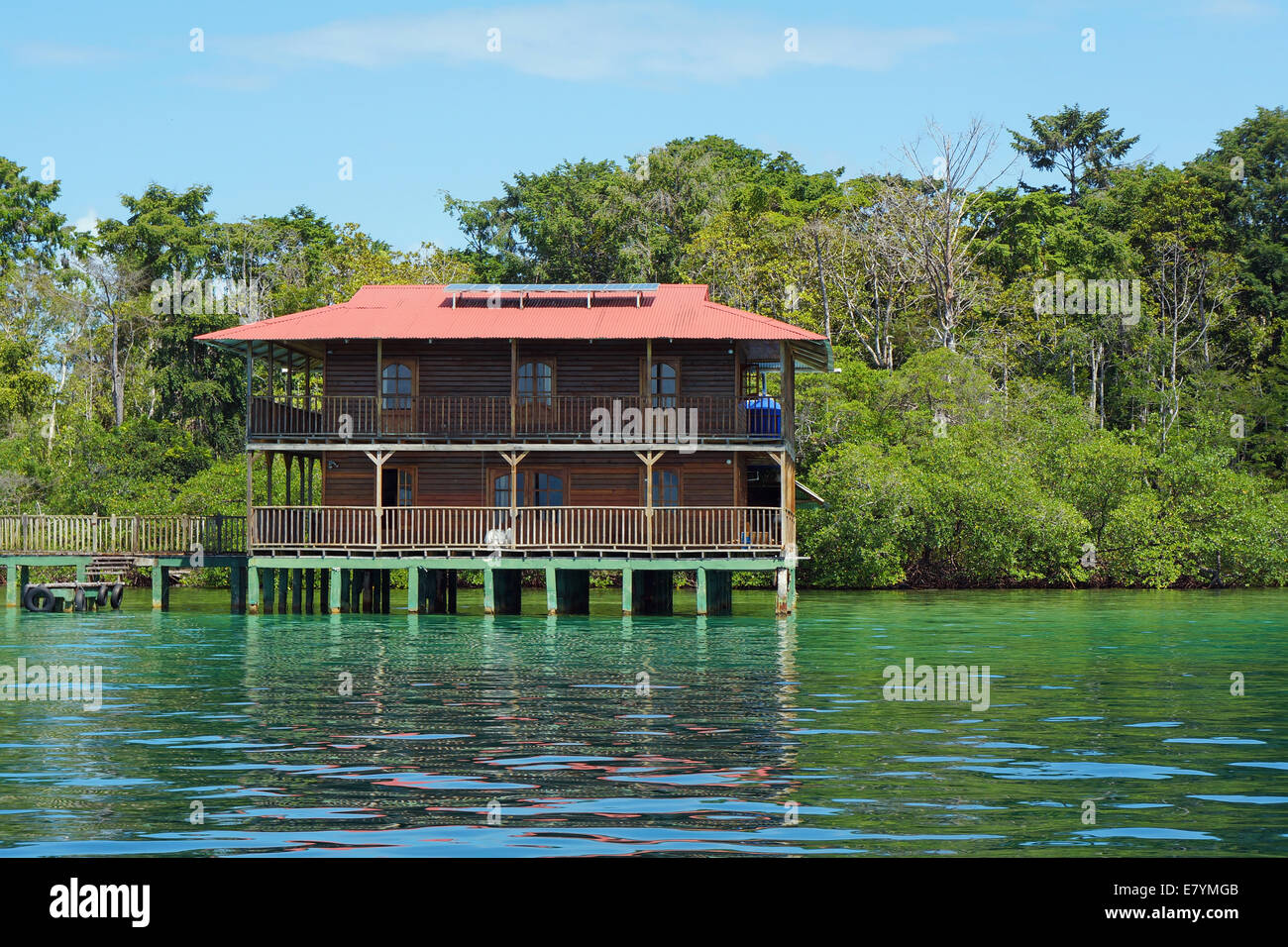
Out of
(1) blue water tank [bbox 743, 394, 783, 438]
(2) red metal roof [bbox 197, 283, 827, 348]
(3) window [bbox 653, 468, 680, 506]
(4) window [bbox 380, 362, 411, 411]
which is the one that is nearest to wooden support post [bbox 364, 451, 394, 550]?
(4) window [bbox 380, 362, 411, 411]

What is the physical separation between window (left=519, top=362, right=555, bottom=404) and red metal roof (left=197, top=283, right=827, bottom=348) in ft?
4.26

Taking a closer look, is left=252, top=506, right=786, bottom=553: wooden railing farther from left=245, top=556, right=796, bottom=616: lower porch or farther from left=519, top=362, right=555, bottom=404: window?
left=519, top=362, right=555, bottom=404: window

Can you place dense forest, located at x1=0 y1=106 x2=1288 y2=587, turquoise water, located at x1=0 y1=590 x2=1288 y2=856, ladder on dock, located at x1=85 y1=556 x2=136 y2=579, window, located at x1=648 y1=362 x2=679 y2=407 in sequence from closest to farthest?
1. turquoise water, located at x1=0 y1=590 x2=1288 y2=856
2. window, located at x1=648 y1=362 x2=679 y2=407
3. ladder on dock, located at x1=85 y1=556 x2=136 y2=579
4. dense forest, located at x1=0 y1=106 x2=1288 y2=587

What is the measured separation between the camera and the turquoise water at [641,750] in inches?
370

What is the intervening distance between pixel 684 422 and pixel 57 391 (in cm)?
4154

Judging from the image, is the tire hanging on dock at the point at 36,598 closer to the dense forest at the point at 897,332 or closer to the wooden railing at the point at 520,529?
the wooden railing at the point at 520,529

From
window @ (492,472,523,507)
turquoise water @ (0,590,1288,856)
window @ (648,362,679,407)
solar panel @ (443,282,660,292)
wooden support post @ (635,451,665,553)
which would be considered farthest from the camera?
solar panel @ (443,282,660,292)

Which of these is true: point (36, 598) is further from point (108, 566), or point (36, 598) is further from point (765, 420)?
point (765, 420)

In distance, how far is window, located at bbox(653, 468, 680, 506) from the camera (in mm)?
37438

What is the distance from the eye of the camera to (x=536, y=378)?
3769 centimetres

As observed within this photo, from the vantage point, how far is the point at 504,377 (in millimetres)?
38094

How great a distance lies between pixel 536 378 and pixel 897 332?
27.3 m

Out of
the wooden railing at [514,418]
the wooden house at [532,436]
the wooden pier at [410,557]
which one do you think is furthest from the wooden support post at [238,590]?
the wooden railing at [514,418]
